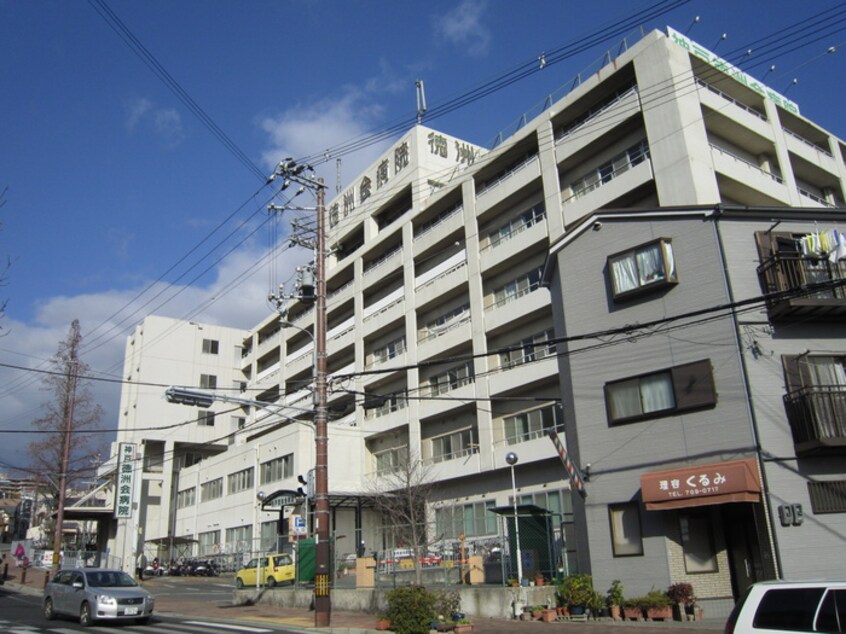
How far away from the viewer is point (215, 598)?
31797mm

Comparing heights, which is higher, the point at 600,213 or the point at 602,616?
the point at 600,213

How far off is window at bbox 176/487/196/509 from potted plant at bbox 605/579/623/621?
57638 mm

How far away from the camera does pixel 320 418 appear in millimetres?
20672

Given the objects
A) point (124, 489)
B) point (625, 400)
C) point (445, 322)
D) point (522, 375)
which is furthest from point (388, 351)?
point (625, 400)

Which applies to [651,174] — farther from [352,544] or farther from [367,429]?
[352,544]

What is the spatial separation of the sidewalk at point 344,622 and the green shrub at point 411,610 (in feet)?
4.11

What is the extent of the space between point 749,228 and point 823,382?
4.46 meters

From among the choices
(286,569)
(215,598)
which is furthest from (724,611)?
(215,598)

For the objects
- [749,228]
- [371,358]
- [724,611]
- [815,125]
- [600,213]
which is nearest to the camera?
[724,611]

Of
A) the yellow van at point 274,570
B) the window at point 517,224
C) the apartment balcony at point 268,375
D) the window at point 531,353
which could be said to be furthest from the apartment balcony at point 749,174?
the apartment balcony at point 268,375

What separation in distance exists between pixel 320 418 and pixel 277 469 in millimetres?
35384

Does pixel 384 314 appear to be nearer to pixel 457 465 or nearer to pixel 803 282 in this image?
pixel 457 465

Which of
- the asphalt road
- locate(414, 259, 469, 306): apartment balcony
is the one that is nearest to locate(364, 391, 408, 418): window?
locate(414, 259, 469, 306): apartment balcony

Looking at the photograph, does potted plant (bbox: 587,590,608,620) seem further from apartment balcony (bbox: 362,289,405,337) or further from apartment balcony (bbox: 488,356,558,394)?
apartment balcony (bbox: 362,289,405,337)
